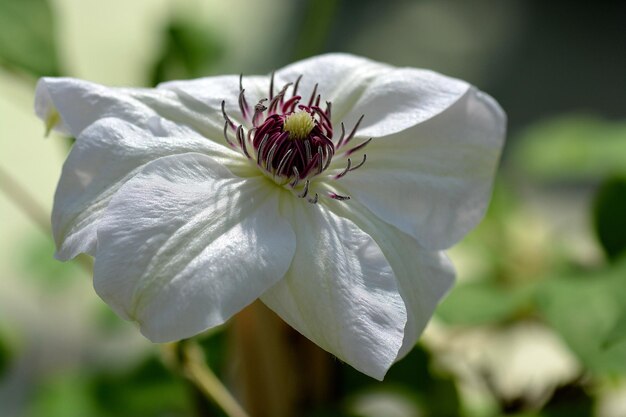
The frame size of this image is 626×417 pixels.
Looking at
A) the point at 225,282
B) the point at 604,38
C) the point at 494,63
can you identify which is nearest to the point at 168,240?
the point at 225,282

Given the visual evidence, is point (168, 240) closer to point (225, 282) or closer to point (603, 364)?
point (225, 282)

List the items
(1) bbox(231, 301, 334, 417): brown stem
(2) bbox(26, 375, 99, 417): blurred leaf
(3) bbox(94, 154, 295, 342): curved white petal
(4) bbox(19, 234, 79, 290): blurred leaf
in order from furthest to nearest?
1. (4) bbox(19, 234, 79, 290): blurred leaf
2. (2) bbox(26, 375, 99, 417): blurred leaf
3. (1) bbox(231, 301, 334, 417): brown stem
4. (3) bbox(94, 154, 295, 342): curved white petal

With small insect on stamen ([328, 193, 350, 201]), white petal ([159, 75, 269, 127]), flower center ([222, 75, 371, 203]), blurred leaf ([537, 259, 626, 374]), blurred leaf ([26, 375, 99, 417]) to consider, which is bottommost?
blurred leaf ([26, 375, 99, 417])

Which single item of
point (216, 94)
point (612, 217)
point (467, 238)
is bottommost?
point (467, 238)

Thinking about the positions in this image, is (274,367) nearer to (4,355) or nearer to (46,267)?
(4,355)

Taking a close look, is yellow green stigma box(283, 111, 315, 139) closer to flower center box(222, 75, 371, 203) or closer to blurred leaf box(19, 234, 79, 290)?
flower center box(222, 75, 371, 203)

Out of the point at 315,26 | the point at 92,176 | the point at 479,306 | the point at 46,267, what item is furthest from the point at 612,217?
the point at 46,267

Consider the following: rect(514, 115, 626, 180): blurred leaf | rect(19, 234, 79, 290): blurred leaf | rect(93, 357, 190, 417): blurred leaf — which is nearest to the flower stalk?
rect(93, 357, 190, 417): blurred leaf
